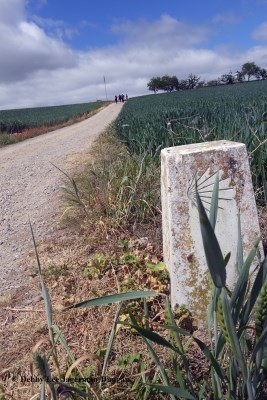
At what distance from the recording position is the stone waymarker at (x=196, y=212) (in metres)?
2.14

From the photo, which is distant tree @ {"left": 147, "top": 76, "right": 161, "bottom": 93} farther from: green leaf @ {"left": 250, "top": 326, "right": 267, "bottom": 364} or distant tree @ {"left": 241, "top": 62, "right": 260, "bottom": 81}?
green leaf @ {"left": 250, "top": 326, "right": 267, "bottom": 364}

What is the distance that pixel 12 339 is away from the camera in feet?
7.24

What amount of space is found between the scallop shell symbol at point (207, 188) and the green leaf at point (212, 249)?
1.24 meters

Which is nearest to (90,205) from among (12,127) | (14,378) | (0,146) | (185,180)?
(185,180)

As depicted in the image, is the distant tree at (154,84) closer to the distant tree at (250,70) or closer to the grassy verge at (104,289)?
the distant tree at (250,70)

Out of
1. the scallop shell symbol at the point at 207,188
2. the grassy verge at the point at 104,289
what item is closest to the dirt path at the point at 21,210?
the grassy verge at the point at 104,289

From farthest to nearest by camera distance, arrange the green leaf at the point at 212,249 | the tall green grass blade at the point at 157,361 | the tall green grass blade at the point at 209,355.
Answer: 1. the tall green grass blade at the point at 157,361
2. the tall green grass blade at the point at 209,355
3. the green leaf at the point at 212,249

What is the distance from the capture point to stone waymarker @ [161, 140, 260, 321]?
214cm

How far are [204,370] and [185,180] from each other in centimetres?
96

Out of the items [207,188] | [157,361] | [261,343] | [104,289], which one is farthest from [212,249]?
[104,289]

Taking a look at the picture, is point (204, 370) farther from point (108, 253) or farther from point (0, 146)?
point (0, 146)

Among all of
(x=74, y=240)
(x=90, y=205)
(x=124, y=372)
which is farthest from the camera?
(x=90, y=205)

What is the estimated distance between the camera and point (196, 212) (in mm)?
2152

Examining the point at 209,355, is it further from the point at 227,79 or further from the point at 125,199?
the point at 227,79
